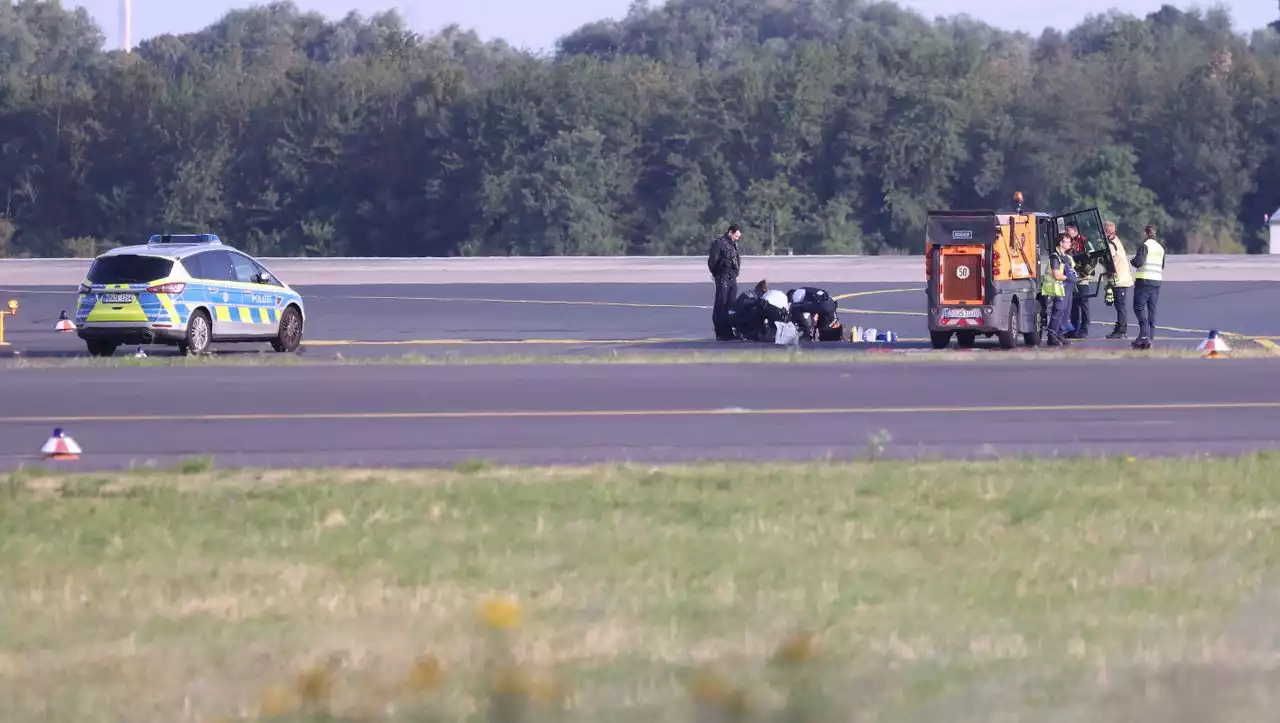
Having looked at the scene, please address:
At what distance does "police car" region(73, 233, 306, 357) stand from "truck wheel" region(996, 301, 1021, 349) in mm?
9908

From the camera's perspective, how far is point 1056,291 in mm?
23734

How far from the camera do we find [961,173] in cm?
6762

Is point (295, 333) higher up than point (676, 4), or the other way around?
point (676, 4)

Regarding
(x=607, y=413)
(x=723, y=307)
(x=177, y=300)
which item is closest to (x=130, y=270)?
(x=177, y=300)

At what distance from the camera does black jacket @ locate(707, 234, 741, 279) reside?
25.3m

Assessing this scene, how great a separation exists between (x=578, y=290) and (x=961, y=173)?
29.7 meters

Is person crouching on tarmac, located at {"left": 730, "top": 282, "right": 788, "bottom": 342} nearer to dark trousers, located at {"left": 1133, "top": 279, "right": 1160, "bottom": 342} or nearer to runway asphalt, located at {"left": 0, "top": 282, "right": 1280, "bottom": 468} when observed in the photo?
runway asphalt, located at {"left": 0, "top": 282, "right": 1280, "bottom": 468}

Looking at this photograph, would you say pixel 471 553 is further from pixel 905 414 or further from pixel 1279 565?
pixel 905 414

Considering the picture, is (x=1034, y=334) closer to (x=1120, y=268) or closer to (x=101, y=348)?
(x=1120, y=268)

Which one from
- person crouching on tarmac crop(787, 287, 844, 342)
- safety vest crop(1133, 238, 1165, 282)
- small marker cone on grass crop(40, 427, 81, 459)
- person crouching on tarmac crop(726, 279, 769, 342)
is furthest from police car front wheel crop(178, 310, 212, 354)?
safety vest crop(1133, 238, 1165, 282)

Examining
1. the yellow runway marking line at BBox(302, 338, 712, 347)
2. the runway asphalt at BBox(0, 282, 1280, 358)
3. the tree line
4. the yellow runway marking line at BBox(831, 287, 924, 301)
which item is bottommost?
the yellow runway marking line at BBox(302, 338, 712, 347)

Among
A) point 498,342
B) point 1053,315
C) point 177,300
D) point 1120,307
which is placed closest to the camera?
point 177,300

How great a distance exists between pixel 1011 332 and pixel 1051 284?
1244 millimetres

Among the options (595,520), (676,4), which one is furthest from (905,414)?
(676,4)
